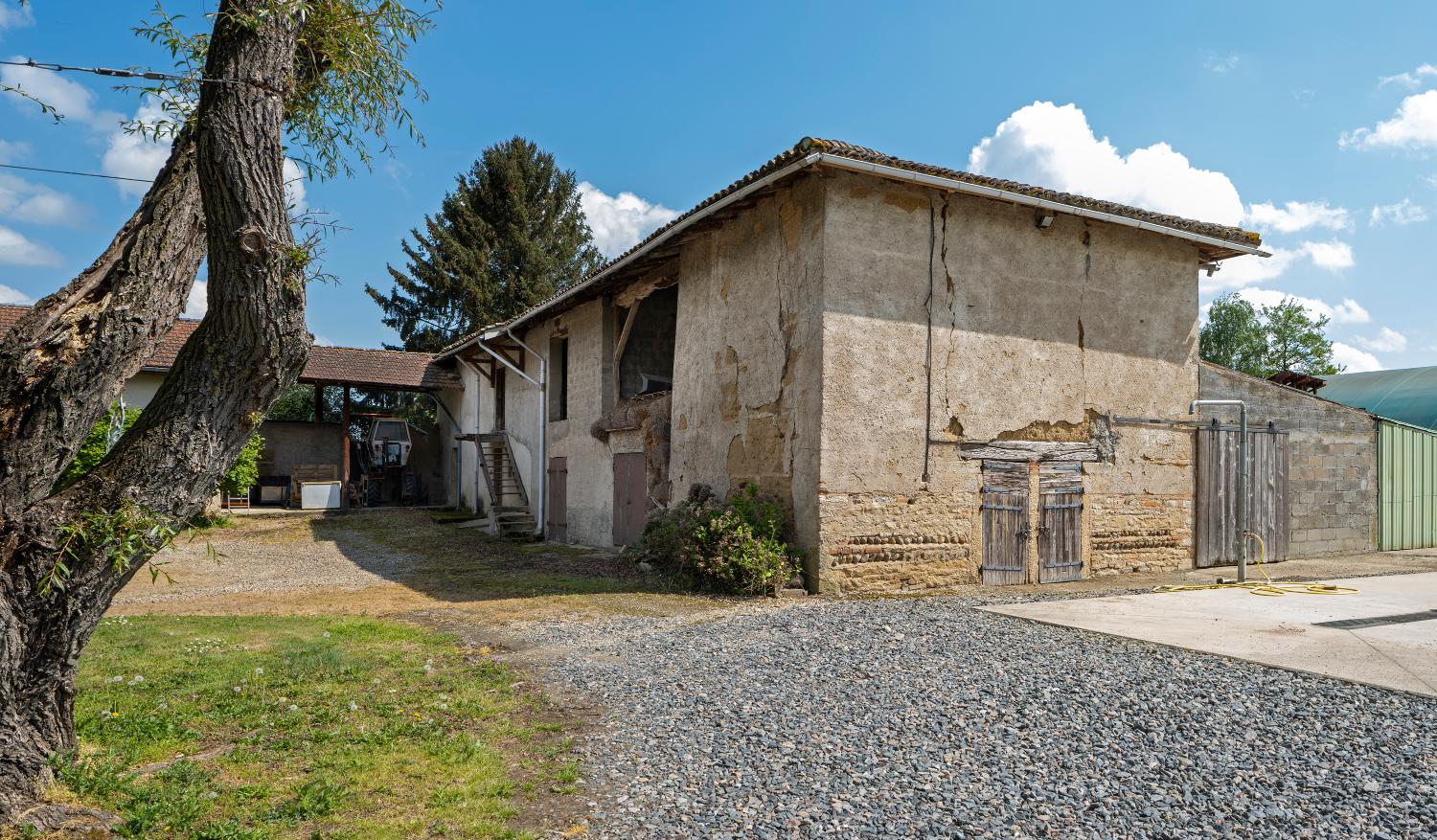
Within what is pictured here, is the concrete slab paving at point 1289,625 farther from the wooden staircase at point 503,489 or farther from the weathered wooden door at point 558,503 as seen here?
the wooden staircase at point 503,489

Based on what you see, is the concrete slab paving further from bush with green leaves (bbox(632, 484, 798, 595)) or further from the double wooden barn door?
bush with green leaves (bbox(632, 484, 798, 595))

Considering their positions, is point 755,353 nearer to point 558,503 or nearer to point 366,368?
point 558,503

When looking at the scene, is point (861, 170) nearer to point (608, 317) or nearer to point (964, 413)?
point (964, 413)

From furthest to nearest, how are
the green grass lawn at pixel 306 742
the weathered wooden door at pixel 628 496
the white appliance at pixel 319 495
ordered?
the white appliance at pixel 319 495
the weathered wooden door at pixel 628 496
the green grass lawn at pixel 306 742

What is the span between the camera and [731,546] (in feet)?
30.3

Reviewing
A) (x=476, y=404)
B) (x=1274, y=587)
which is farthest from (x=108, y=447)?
(x=1274, y=587)

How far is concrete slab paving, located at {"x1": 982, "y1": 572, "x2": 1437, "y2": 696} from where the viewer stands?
5.66 meters

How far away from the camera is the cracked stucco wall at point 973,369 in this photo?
9.42 meters

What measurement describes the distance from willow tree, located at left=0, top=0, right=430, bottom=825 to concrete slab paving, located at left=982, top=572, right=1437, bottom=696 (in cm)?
621

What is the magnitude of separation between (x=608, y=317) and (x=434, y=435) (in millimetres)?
13265

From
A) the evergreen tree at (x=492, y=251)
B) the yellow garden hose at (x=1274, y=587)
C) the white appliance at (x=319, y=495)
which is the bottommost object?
the yellow garden hose at (x=1274, y=587)

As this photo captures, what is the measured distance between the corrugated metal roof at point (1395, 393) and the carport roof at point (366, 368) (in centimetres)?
2409

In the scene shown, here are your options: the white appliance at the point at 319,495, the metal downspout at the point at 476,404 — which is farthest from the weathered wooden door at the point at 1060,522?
the white appliance at the point at 319,495

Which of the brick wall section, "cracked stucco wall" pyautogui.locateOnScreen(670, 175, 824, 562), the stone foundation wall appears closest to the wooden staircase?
"cracked stucco wall" pyautogui.locateOnScreen(670, 175, 824, 562)
